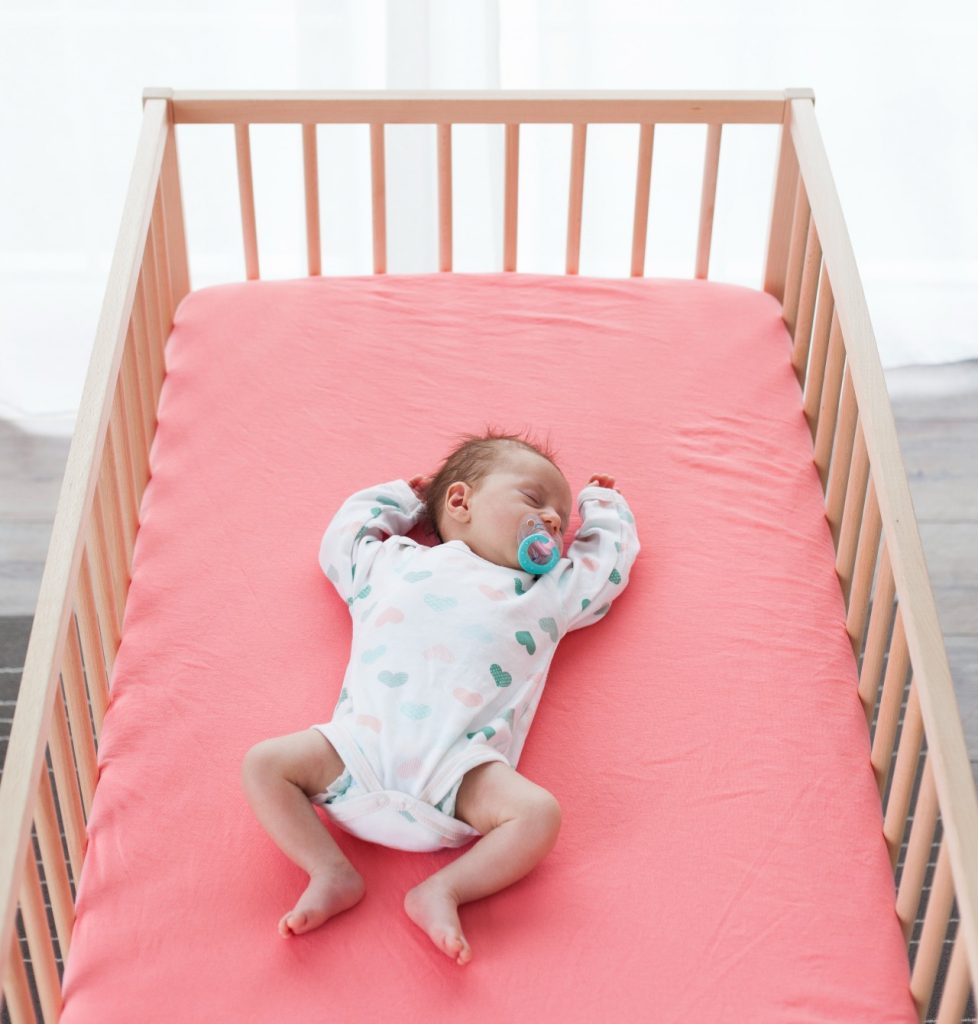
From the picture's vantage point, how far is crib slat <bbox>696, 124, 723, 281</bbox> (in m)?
2.17

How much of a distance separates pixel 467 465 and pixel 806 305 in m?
0.60

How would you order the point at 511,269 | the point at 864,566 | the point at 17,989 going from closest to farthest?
the point at 17,989
the point at 864,566
the point at 511,269

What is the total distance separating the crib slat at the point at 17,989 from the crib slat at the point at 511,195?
130 centimetres

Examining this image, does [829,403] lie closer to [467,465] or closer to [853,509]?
[853,509]

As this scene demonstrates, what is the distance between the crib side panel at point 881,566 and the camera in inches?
51.7

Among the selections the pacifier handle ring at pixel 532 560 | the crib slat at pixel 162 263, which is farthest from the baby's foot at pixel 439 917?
the crib slat at pixel 162 263

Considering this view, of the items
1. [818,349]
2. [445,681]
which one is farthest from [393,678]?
[818,349]

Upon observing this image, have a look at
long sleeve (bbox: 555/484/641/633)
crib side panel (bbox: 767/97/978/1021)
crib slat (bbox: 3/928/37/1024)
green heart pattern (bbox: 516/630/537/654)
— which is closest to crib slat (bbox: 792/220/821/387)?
crib side panel (bbox: 767/97/978/1021)

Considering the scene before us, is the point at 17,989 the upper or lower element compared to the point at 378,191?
lower

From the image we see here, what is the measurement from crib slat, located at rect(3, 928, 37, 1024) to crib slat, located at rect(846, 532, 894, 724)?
0.90 meters

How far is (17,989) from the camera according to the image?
4.26 feet

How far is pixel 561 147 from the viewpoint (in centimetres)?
273

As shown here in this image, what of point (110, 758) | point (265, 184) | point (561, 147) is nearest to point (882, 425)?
point (110, 758)

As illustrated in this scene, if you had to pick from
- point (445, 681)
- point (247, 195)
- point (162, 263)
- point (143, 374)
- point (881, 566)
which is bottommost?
point (445, 681)
